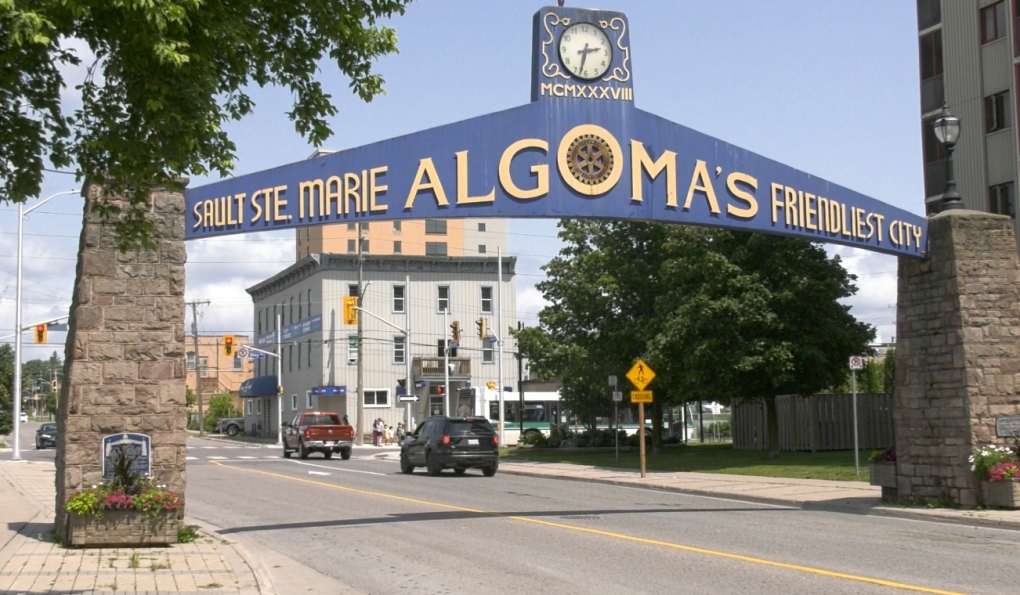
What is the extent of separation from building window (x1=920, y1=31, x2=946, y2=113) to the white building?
31.0 m

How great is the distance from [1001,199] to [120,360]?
30.9 metres

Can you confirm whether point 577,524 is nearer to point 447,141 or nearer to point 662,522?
point 662,522

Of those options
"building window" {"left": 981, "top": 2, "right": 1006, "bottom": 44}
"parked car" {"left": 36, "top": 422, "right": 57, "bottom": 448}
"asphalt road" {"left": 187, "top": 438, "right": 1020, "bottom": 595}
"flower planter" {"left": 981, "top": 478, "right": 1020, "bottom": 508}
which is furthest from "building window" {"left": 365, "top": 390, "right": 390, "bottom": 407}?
"flower planter" {"left": 981, "top": 478, "right": 1020, "bottom": 508}

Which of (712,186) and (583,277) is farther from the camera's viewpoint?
(583,277)

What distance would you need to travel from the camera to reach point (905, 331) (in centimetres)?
2008

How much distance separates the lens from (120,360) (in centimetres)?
1425

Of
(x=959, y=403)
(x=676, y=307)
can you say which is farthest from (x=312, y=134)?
(x=676, y=307)

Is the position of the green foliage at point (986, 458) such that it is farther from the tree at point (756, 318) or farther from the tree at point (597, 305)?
the tree at point (597, 305)

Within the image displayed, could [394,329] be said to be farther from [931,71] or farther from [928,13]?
[928,13]

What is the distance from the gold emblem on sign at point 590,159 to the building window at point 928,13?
26.3 m

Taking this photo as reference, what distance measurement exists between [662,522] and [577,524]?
139 centimetres

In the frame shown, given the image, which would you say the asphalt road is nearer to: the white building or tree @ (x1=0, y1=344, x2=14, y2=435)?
the white building

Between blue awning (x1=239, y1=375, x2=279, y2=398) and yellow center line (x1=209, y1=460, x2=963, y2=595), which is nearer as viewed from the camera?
yellow center line (x1=209, y1=460, x2=963, y2=595)

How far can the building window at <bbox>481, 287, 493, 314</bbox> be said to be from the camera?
6944cm
